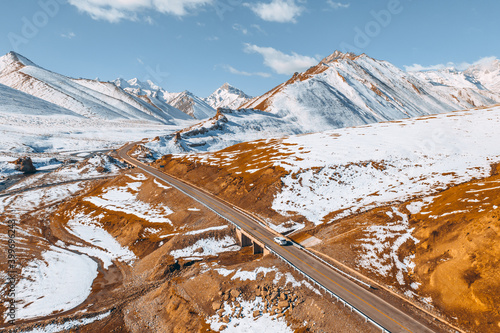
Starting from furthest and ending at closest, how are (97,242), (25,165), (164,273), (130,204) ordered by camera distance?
(25,165) < (130,204) < (97,242) < (164,273)

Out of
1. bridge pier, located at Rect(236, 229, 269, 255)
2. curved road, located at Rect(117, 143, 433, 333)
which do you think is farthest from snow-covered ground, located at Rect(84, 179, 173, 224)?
bridge pier, located at Rect(236, 229, 269, 255)

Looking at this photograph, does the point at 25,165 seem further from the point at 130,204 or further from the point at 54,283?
the point at 54,283

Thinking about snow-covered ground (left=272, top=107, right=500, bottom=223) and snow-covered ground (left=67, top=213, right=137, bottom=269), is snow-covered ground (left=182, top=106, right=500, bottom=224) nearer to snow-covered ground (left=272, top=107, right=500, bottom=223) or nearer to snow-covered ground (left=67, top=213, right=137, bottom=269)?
snow-covered ground (left=272, top=107, right=500, bottom=223)

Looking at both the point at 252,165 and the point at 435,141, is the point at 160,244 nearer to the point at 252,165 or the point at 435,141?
the point at 252,165

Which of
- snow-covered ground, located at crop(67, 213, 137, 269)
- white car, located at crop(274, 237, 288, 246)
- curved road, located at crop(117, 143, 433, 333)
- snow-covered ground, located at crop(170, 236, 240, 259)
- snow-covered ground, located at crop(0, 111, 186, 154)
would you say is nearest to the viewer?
curved road, located at crop(117, 143, 433, 333)

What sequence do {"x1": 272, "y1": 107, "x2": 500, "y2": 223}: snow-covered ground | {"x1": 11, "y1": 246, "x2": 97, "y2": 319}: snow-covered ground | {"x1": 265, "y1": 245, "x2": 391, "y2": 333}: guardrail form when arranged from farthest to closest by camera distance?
{"x1": 272, "y1": 107, "x2": 500, "y2": 223}: snow-covered ground
{"x1": 11, "y1": 246, "x2": 97, "y2": 319}: snow-covered ground
{"x1": 265, "y1": 245, "x2": 391, "y2": 333}: guardrail

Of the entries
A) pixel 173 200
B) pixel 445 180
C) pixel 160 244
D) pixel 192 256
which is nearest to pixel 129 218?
pixel 173 200

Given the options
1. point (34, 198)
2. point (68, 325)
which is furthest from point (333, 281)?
point (34, 198)

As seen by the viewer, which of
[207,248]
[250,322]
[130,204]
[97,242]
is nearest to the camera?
[250,322]
